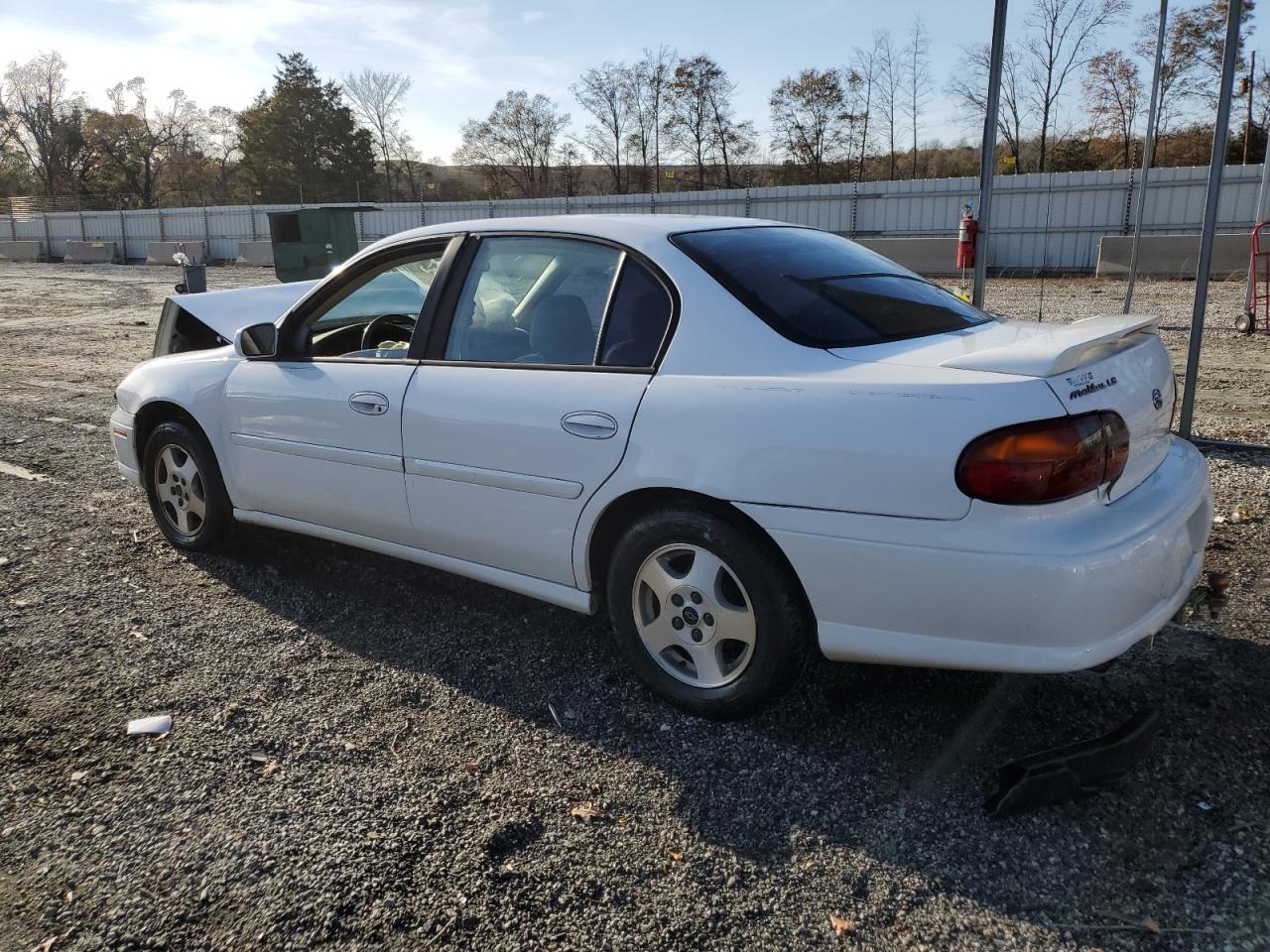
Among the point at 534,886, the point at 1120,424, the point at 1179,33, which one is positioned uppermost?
the point at 1179,33

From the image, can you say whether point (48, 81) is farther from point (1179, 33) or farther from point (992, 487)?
point (992, 487)

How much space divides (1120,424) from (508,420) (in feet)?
6.21

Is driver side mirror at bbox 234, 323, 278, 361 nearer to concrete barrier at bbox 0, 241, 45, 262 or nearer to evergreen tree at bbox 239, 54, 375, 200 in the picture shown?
concrete barrier at bbox 0, 241, 45, 262

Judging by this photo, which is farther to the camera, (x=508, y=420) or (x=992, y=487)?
(x=508, y=420)

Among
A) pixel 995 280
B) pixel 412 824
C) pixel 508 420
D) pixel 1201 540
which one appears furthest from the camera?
pixel 995 280

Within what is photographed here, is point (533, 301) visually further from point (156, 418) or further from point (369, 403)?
point (156, 418)

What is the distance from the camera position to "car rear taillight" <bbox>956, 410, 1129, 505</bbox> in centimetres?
248

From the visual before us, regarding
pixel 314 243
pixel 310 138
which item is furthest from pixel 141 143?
pixel 314 243

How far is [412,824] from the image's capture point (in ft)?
8.79

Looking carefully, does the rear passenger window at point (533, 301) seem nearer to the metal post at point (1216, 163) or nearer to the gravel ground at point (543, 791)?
the gravel ground at point (543, 791)

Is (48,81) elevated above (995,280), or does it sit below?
above

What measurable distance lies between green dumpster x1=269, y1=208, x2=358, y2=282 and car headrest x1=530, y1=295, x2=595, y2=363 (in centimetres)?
1753

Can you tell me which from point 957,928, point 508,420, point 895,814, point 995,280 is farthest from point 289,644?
point 995,280

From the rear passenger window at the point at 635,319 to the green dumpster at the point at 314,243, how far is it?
701 inches
